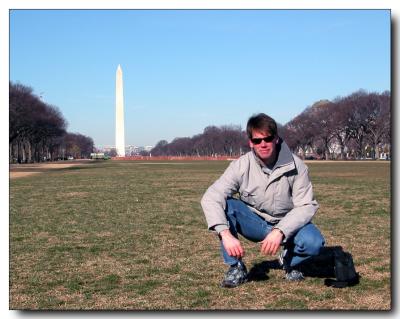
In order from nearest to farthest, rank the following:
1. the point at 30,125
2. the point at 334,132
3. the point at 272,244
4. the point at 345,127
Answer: the point at 272,244, the point at 30,125, the point at 345,127, the point at 334,132

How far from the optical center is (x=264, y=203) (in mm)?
4801

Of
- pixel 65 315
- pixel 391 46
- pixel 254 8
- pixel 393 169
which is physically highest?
pixel 254 8

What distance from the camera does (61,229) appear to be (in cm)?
895

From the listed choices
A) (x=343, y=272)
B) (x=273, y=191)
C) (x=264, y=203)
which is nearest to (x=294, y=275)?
(x=343, y=272)

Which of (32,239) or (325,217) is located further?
(325,217)

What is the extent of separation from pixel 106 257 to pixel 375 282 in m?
3.05

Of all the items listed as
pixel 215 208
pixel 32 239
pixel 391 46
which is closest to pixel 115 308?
pixel 215 208

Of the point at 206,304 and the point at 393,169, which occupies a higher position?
the point at 393,169

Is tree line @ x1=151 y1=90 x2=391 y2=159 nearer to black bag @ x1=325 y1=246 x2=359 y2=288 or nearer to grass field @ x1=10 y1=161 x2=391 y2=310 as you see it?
grass field @ x1=10 y1=161 x2=391 y2=310

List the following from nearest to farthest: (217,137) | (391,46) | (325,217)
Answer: (391,46) < (325,217) < (217,137)

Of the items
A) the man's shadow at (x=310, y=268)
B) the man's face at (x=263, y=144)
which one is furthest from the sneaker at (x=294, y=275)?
the man's face at (x=263, y=144)

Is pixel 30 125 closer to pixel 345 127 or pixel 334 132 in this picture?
pixel 345 127

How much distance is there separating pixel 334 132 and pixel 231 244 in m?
79.2

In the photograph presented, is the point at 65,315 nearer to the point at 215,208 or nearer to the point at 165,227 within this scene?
the point at 215,208
